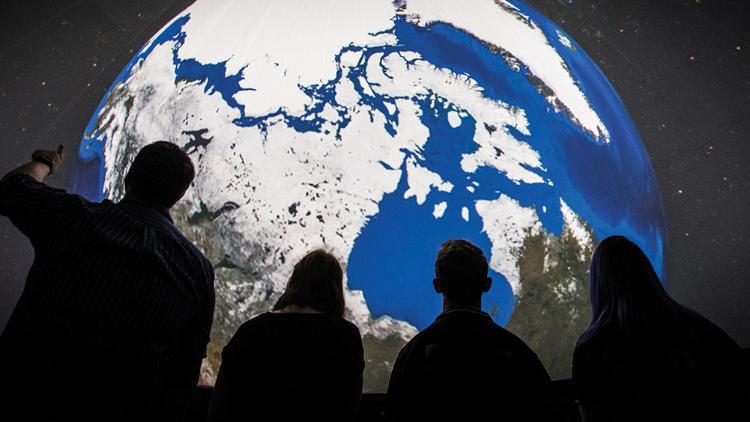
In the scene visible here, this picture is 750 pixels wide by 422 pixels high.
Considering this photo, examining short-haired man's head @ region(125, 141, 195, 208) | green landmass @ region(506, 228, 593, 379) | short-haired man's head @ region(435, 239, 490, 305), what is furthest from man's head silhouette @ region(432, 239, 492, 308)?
green landmass @ region(506, 228, 593, 379)

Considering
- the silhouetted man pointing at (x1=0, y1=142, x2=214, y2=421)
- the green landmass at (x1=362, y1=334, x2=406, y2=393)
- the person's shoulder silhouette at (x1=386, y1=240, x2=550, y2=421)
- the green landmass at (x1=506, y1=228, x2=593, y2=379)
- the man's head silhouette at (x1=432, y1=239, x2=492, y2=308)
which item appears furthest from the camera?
the green landmass at (x1=506, y1=228, x2=593, y2=379)

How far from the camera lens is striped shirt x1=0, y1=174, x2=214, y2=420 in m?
0.67

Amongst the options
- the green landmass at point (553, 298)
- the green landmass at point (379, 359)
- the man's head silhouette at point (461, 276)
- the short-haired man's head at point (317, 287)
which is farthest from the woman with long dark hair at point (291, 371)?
the green landmass at point (553, 298)

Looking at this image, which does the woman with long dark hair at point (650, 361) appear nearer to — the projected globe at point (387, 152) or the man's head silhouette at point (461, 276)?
the man's head silhouette at point (461, 276)

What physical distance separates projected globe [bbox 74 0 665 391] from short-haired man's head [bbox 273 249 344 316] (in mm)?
1151

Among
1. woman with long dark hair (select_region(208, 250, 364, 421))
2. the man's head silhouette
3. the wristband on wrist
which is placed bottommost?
woman with long dark hair (select_region(208, 250, 364, 421))

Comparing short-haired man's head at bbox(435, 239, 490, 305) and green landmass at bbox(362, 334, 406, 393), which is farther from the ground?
short-haired man's head at bbox(435, 239, 490, 305)

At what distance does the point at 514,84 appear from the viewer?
2705 millimetres

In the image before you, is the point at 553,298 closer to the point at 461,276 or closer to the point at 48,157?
the point at 461,276

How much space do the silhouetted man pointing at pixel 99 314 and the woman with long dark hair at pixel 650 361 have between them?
1.04 m

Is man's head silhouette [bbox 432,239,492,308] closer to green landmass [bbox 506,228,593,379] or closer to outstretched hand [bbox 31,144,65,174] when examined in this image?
outstretched hand [bbox 31,144,65,174]

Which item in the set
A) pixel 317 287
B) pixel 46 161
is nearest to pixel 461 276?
pixel 317 287

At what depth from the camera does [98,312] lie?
71cm

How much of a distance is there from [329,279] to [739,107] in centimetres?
288
